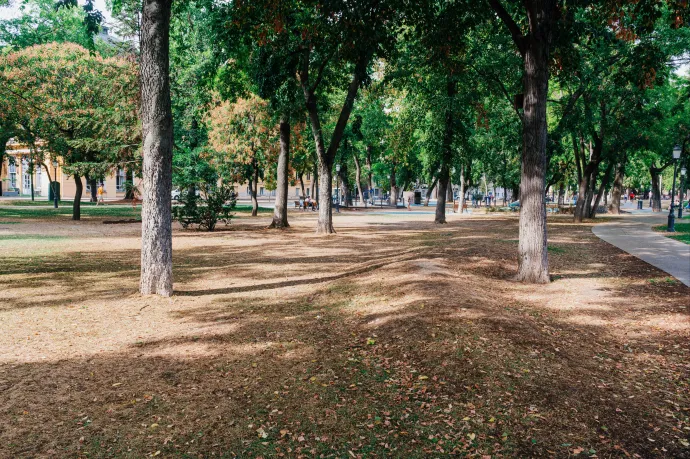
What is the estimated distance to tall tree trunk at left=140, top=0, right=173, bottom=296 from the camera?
336 inches

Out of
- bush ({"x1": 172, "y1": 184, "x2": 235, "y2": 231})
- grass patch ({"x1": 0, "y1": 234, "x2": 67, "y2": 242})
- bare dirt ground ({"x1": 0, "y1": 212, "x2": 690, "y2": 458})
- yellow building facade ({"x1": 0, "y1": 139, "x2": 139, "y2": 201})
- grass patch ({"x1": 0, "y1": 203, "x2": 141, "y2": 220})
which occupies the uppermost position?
yellow building facade ({"x1": 0, "y1": 139, "x2": 139, "y2": 201})

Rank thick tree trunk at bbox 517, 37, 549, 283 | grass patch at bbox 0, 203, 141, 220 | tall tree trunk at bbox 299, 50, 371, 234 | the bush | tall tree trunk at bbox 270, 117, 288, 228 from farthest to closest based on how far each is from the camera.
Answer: grass patch at bbox 0, 203, 141, 220, the bush, tall tree trunk at bbox 270, 117, 288, 228, tall tree trunk at bbox 299, 50, 371, 234, thick tree trunk at bbox 517, 37, 549, 283

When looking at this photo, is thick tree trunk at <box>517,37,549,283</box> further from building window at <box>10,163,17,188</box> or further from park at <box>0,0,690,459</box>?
building window at <box>10,163,17,188</box>

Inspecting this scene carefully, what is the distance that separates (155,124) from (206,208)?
1471 cm

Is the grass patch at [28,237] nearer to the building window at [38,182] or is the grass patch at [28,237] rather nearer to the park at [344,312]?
the park at [344,312]

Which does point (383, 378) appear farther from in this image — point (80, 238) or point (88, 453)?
point (80, 238)

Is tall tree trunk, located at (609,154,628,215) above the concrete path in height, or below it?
above

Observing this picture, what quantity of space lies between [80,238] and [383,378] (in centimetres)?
1628

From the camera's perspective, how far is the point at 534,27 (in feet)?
32.9

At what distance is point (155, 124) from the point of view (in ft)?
28.1

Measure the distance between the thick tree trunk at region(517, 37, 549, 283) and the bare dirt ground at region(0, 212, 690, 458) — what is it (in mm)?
615

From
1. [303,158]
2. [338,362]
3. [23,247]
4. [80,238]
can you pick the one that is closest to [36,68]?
[80,238]

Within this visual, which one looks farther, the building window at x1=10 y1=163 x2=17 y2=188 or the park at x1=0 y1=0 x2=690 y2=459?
the building window at x1=10 y1=163 x2=17 y2=188

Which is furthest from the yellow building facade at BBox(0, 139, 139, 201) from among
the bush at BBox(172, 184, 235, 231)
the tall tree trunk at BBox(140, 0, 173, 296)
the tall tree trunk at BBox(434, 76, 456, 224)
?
the tall tree trunk at BBox(140, 0, 173, 296)
